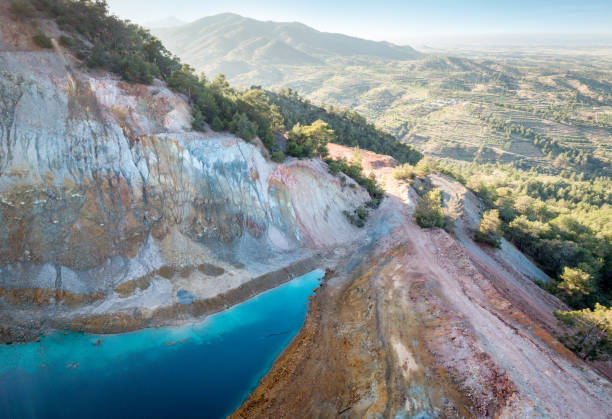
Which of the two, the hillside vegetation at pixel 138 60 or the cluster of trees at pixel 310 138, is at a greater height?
the hillside vegetation at pixel 138 60

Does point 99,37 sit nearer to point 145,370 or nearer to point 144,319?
point 144,319

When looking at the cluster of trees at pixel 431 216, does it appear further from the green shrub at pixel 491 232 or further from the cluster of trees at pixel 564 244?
the cluster of trees at pixel 564 244

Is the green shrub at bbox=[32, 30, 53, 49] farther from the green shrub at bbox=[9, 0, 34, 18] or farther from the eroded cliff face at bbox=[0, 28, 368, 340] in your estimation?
the green shrub at bbox=[9, 0, 34, 18]

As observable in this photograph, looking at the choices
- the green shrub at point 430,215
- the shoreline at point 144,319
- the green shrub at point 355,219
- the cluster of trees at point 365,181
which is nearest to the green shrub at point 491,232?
the green shrub at point 430,215

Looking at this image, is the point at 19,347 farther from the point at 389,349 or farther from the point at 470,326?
the point at 470,326

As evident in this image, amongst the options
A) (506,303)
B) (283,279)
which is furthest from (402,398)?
(283,279)
